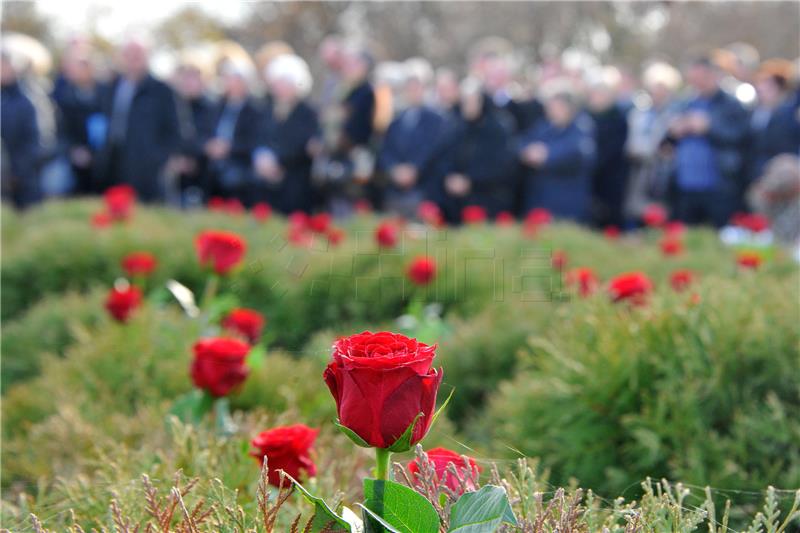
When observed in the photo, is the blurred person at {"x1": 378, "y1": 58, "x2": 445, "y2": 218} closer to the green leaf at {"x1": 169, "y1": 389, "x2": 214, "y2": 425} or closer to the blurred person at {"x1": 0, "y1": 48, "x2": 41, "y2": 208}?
the blurred person at {"x1": 0, "y1": 48, "x2": 41, "y2": 208}

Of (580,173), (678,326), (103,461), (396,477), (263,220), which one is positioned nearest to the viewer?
(396,477)

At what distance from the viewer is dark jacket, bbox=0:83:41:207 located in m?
7.46

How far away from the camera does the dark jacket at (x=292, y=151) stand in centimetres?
806

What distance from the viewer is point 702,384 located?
81.8 inches

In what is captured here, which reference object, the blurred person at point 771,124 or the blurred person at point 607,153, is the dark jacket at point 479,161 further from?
the blurred person at point 771,124

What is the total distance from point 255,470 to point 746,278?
5.83ft

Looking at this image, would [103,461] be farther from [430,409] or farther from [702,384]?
[702,384]

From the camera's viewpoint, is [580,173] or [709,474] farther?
[580,173]

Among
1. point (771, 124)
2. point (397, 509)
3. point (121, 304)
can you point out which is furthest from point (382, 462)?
point (771, 124)

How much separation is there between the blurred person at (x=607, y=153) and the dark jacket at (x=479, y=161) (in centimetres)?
118

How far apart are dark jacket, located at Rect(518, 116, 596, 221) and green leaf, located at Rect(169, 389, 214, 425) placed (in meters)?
6.37

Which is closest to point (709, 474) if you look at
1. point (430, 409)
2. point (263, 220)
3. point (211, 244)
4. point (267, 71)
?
point (430, 409)

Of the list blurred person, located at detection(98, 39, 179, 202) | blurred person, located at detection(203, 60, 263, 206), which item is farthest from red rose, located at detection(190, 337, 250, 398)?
blurred person, located at detection(203, 60, 263, 206)

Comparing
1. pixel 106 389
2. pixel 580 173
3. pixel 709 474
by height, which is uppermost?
pixel 709 474
